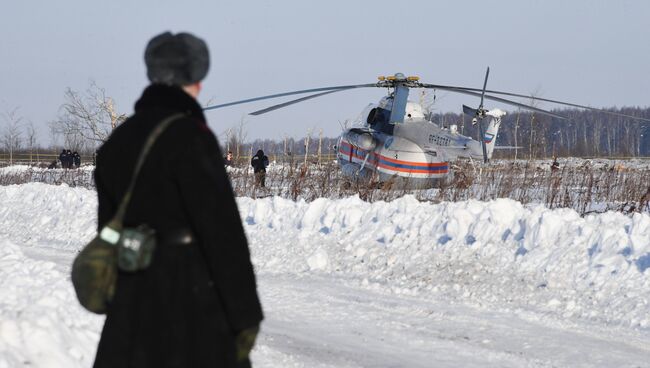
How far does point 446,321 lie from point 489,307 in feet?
3.49

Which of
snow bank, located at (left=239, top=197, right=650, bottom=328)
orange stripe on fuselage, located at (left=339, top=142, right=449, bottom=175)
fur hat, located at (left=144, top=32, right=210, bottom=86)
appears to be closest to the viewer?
fur hat, located at (left=144, top=32, right=210, bottom=86)

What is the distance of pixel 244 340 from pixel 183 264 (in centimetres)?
33

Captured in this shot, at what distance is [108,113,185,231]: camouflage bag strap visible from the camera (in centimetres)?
261

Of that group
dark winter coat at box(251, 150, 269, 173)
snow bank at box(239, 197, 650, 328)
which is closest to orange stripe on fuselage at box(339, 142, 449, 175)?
dark winter coat at box(251, 150, 269, 173)

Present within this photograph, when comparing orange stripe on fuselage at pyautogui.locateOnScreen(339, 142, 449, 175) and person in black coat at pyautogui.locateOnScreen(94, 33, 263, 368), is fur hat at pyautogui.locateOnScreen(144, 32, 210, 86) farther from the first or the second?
orange stripe on fuselage at pyautogui.locateOnScreen(339, 142, 449, 175)

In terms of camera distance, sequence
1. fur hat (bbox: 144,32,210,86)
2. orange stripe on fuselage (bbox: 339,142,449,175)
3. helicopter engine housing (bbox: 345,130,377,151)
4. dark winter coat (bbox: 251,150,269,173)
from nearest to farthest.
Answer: fur hat (bbox: 144,32,210,86) < helicopter engine housing (bbox: 345,130,377,151) < orange stripe on fuselage (bbox: 339,142,449,175) < dark winter coat (bbox: 251,150,269,173)

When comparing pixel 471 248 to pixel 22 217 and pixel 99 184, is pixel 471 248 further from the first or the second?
pixel 22 217

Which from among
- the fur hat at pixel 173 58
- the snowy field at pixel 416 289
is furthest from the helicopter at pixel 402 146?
the fur hat at pixel 173 58

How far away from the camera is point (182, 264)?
2.61 metres

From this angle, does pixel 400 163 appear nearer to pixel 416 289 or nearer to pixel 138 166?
pixel 416 289

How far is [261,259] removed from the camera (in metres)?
12.2

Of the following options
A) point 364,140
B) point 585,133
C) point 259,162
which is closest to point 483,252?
point 364,140

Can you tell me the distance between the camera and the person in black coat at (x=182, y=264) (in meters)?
2.58

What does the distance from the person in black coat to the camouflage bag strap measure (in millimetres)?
17
